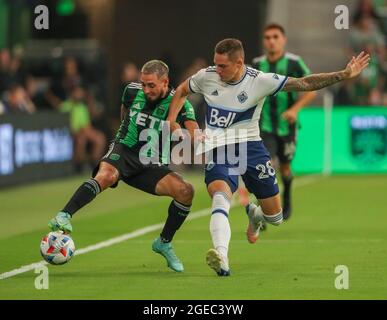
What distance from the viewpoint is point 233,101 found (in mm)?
11688

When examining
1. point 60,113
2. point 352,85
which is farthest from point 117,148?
point 352,85

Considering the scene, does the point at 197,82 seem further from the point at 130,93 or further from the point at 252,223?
the point at 252,223

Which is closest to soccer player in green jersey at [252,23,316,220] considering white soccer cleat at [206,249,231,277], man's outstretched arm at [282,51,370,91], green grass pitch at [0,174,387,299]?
green grass pitch at [0,174,387,299]

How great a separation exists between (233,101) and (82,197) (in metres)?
1.57

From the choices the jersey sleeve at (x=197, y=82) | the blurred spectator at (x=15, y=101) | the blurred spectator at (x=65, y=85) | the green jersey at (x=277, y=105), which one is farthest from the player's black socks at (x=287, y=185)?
the blurred spectator at (x=65, y=85)

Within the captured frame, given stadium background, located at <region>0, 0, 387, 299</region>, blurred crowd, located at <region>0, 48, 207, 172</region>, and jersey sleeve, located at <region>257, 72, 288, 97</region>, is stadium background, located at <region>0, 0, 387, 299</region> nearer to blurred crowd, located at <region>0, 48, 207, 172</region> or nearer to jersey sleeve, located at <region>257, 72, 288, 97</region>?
blurred crowd, located at <region>0, 48, 207, 172</region>

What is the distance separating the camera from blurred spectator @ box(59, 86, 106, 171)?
25223 millimetres

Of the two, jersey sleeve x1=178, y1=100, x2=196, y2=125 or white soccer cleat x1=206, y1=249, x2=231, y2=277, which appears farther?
jersey sleeve x1=178, y1=100, x2=196, y2=125

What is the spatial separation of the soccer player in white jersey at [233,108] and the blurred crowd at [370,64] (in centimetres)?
1409

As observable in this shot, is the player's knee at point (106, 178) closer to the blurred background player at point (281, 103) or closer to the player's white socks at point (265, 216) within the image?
the player's white socks at point (265, 216)

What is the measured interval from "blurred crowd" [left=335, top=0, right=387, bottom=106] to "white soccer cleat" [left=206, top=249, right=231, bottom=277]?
14.8 meters

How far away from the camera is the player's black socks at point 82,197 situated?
1161cm

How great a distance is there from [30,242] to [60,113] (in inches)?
382
